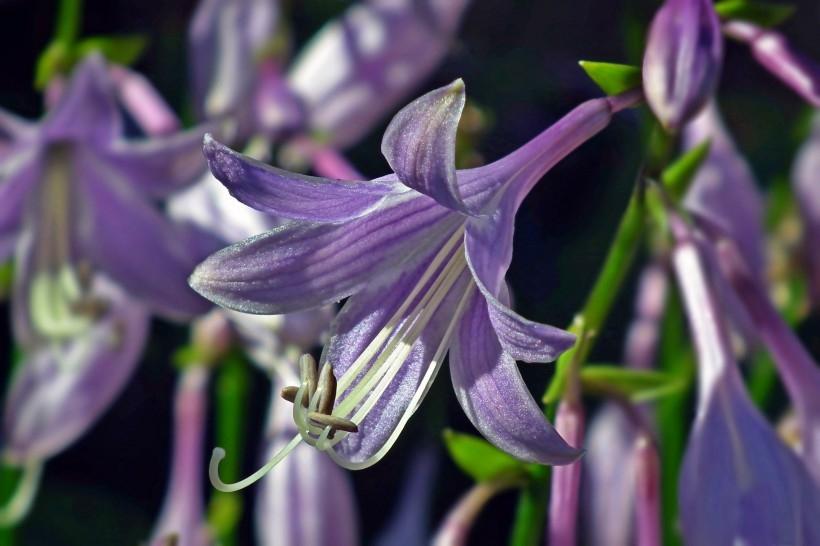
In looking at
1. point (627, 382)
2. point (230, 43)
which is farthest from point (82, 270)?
point (627, 382)

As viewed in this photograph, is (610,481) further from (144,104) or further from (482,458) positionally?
(144,104)

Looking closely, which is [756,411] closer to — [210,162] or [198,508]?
[210,162]

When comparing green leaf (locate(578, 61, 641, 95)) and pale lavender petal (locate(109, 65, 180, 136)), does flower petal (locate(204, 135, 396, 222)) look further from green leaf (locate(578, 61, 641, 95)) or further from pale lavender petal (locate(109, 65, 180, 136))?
pale lavender petal (locate(109, 65, 180, 136))

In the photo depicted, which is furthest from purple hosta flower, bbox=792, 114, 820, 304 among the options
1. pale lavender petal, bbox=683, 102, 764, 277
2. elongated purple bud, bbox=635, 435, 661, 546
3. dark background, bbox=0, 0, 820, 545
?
elongated purple bud, bbox=635, 435, 661, 546

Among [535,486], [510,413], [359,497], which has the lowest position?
[359,497]

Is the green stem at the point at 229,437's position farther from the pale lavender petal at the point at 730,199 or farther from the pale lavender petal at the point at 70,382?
the pale lavender petal at the point at 730,199

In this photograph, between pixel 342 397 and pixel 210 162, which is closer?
pixel 210 162

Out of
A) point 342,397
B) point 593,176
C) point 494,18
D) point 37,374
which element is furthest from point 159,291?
point 494,18
